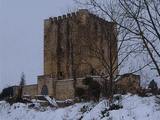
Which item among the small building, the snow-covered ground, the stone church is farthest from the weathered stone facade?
the snow-covered ground

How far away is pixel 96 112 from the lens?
17.5 metres

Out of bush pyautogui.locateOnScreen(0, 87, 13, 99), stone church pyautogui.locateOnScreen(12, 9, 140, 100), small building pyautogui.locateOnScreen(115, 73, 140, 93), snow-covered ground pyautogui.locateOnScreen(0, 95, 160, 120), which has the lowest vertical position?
snow-covered ground pyautogui.locateOnScreen(0, 95, 160, 120)

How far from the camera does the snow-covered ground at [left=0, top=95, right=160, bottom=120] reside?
15148mm

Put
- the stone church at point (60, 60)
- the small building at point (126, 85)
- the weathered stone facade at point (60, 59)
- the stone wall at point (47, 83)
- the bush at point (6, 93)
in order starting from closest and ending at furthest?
1. the small building at point (126, 85)
2. the bush at point (6, 93)
3. the stone church at point (60, 60)
4. the weathered stone facade at point (60, 59)
5. the stone wall at point (47, 83)

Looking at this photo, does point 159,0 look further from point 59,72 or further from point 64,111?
point 59,72

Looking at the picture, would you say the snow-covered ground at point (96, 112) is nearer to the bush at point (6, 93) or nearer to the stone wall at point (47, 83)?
the bush at point (6, 93)

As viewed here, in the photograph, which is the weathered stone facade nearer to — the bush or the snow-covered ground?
the bush

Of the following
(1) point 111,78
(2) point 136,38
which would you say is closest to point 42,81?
(1) point 111,78

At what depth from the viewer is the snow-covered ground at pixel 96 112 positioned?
15.1 metres

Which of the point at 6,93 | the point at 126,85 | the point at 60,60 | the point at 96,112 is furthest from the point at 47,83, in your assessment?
the point at 96,112

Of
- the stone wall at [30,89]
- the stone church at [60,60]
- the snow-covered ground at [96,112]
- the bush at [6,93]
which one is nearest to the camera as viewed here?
the snow-covered ground at [96,112]

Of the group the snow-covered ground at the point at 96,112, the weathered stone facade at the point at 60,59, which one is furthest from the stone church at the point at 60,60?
the snow-covered ground at the point at 96,112

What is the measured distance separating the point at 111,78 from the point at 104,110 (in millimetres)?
6532

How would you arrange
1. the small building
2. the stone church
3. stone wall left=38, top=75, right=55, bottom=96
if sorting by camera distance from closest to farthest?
the small building → the stone church → stone wall left=38, top=75, right=55, bottom=96
